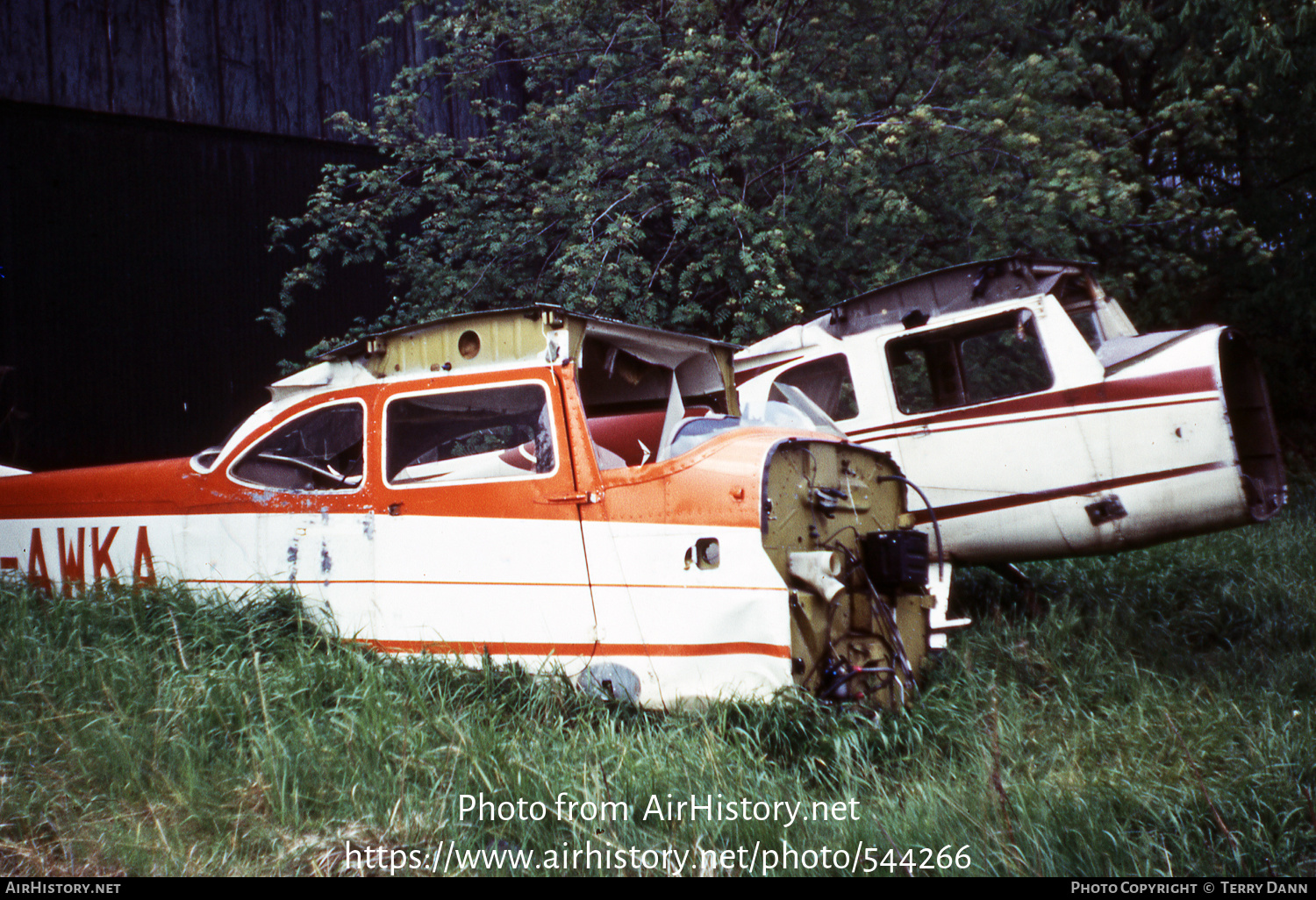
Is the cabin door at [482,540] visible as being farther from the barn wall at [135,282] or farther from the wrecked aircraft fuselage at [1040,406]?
the barn wall at [135,282]

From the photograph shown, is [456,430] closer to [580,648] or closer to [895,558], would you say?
[580,648]

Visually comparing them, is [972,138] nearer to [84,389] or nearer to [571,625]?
[571,625]

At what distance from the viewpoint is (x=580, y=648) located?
4.22 metres

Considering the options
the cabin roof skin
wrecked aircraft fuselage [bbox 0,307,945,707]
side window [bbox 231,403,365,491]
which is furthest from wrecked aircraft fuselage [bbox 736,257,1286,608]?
side window [bbox 231,403,365,491]

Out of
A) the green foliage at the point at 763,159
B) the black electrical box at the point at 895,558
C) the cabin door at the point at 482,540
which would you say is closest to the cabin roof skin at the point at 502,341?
the cabin door at the point at 482,540

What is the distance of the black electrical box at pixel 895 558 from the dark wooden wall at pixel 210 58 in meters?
9.00

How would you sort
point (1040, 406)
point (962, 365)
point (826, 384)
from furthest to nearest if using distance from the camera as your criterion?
point (826, 384)
point (962, 365)
point (1040, 406)

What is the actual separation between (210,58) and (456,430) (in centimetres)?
753

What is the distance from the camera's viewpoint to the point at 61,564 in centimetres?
546

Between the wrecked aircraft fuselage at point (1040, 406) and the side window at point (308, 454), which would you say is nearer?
the side window at point (308, 454)

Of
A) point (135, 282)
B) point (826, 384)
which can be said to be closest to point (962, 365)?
point (826, 384)

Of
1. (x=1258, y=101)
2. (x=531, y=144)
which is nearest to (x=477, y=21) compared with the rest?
(x=531, y=144)

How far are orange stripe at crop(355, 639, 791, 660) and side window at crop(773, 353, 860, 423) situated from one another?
3556 mm

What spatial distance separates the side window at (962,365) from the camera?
6.58 metres
